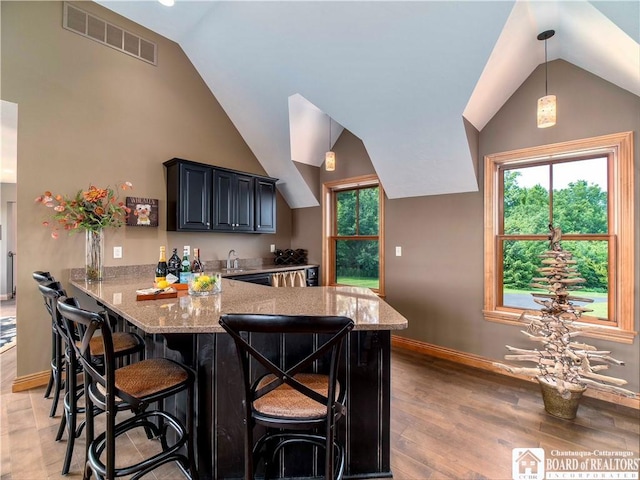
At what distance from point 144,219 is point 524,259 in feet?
Result: 13.5

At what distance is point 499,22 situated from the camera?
2049 millimetres

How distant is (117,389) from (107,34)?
3.61 m

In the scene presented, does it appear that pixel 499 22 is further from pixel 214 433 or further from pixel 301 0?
pixel 214 433

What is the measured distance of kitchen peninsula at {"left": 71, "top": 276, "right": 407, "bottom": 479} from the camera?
1.51m

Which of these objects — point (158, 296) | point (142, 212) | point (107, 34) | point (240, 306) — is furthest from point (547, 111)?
point (107, 34)

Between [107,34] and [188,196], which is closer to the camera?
[107,34]

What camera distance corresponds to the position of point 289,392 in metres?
1.34

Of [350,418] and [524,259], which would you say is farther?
[524,259]

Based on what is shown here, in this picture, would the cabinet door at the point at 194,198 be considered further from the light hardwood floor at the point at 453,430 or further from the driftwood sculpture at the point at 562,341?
the driftwood sculpture at the point at 562,341

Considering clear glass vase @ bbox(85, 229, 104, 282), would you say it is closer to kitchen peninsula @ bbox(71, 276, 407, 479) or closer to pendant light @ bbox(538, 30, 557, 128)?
kitchen peninsula @ bbox(71, 276, 407, 479)

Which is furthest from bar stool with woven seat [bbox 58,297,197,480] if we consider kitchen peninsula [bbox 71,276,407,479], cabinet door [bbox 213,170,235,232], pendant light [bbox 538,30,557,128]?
pendant light [bbox 538,30,557,128]

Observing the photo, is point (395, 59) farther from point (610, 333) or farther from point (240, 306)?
point (610, 333)

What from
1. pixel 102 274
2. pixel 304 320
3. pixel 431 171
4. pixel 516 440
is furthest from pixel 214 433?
pixel 431 171

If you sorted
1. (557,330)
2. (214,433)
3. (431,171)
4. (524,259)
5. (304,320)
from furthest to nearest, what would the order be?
(431,171)
(524,259)
(557,330)
(214,433)
(304,320)
